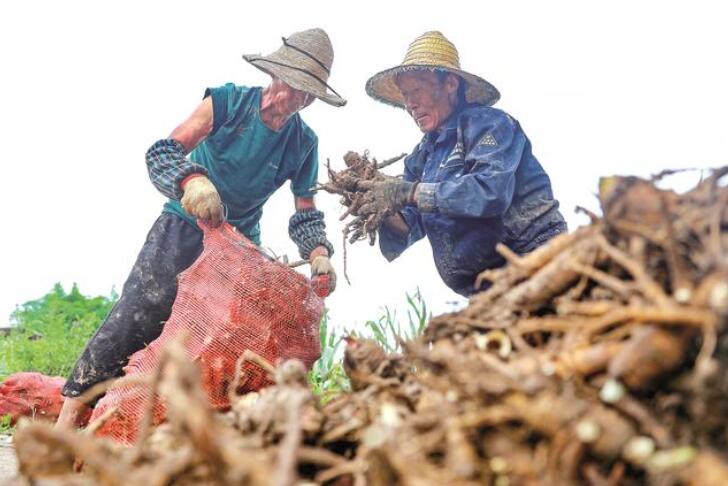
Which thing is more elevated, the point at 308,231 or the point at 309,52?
the point at 309,52

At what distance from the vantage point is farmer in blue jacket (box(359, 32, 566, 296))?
2.81 metres

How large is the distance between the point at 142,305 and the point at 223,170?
73 cm

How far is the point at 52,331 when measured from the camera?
810 centimetres

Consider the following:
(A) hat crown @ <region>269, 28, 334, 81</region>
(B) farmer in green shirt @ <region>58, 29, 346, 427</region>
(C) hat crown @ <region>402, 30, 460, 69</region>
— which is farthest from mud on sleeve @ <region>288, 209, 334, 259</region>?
(C) hat crown @ <region>402, 30, 460, 69</region>

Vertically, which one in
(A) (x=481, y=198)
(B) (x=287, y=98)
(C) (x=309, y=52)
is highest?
(C) (x=309, y=52)

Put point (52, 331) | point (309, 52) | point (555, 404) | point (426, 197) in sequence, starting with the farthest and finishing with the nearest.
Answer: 1. point (52, 331)
2. point (309, 52)
3. point (426, 197)
4. point (555, 404)

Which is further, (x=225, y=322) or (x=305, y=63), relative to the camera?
(x=305, y=63)

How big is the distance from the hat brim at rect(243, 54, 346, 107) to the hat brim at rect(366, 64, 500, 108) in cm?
28

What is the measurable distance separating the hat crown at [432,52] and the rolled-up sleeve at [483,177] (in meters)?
0.39

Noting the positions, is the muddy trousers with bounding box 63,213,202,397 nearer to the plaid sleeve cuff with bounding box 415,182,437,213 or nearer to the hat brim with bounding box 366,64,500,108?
the plaid sleeve cuff with bounding box 415,182,437,213

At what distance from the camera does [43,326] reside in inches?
337

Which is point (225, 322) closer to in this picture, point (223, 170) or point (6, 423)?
point (223, 170)

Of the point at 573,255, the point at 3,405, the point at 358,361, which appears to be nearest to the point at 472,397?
the point at 573,255

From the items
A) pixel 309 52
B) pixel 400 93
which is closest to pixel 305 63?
pixel 309 52
